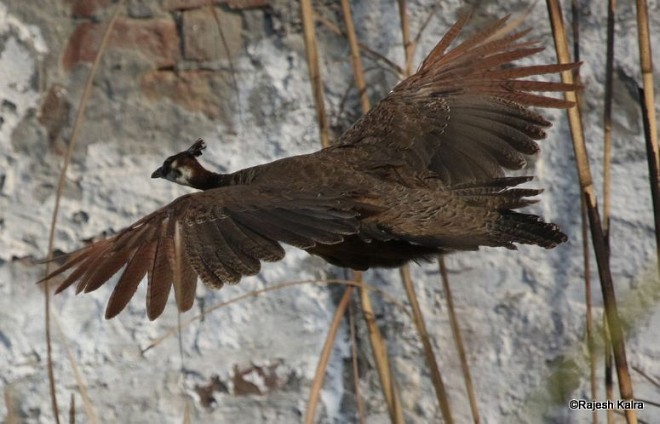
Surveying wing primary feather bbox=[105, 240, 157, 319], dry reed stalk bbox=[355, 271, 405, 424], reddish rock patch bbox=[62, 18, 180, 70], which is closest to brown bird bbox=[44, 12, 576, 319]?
wing primary feather bbox=[105, 240, 157, 319]

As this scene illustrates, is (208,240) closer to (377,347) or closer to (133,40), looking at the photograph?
(377,347)

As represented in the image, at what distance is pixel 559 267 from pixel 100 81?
38.9 inches

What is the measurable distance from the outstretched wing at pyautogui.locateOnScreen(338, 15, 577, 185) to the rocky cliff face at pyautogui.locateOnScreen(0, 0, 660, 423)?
101mm

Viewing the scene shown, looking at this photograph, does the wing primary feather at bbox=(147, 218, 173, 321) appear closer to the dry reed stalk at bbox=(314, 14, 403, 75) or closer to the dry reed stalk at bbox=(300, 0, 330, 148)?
the dry reed stalk at bbox=(300, 0, 330, 148)

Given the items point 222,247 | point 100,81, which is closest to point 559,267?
point 222,247

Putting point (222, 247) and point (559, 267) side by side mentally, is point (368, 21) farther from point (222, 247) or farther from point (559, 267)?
point (222, 247)

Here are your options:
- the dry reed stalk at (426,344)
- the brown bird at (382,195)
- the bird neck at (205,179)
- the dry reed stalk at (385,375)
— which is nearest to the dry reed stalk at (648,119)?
the brown bird at (382,195)

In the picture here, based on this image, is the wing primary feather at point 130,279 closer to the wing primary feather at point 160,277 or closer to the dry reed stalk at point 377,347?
the wing primary feather at point 160,277

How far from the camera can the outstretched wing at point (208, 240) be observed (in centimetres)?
142

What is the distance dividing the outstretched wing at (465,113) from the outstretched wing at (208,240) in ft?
1.10

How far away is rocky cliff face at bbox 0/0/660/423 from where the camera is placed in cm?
208

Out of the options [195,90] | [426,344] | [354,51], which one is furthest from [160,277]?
[195,90]

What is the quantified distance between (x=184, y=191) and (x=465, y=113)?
0.58 m

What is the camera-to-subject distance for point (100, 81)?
213cm
